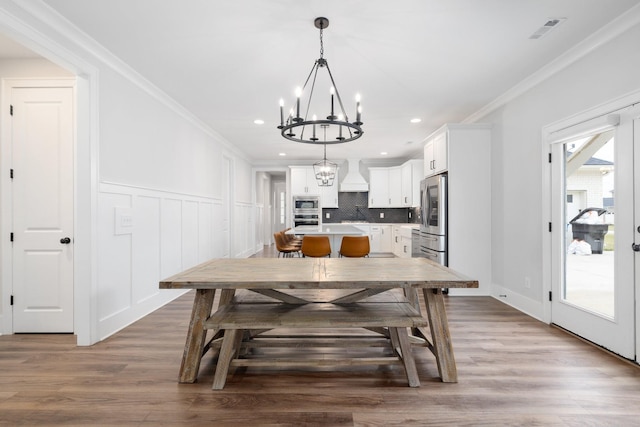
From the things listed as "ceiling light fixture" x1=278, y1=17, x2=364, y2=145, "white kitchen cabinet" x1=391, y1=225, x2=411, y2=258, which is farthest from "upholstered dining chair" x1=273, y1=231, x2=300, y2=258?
"white kitchen cabinet" x1=391, y1=225, x2=411, y2=258

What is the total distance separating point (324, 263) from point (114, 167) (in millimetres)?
2160

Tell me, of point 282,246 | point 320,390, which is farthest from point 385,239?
point 320,390

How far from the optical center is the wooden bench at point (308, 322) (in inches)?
78.7

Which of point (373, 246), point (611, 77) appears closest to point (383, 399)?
point (611, 77)

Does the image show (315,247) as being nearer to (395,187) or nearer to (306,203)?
(306,203)

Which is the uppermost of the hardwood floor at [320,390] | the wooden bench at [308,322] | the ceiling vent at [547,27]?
the ceiling vent at [547,27]

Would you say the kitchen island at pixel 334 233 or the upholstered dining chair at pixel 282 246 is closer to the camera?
the kitchen island at pixel 334 233

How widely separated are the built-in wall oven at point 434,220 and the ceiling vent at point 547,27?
2.00m

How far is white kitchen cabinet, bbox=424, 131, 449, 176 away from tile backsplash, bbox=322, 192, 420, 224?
3469mm

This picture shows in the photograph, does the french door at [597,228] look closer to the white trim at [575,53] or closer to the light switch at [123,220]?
the white trim at [575,53]

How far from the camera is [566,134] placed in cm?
300

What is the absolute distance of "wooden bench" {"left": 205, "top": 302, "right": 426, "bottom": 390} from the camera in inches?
78.7

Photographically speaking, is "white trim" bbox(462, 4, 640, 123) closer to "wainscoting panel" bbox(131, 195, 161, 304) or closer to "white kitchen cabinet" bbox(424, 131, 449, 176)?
"white kitchen cabinet" bbox(424, 131, 449, 176)

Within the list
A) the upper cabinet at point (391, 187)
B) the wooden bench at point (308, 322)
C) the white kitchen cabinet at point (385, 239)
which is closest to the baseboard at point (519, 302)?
the wooden bench at point (308, 322)
